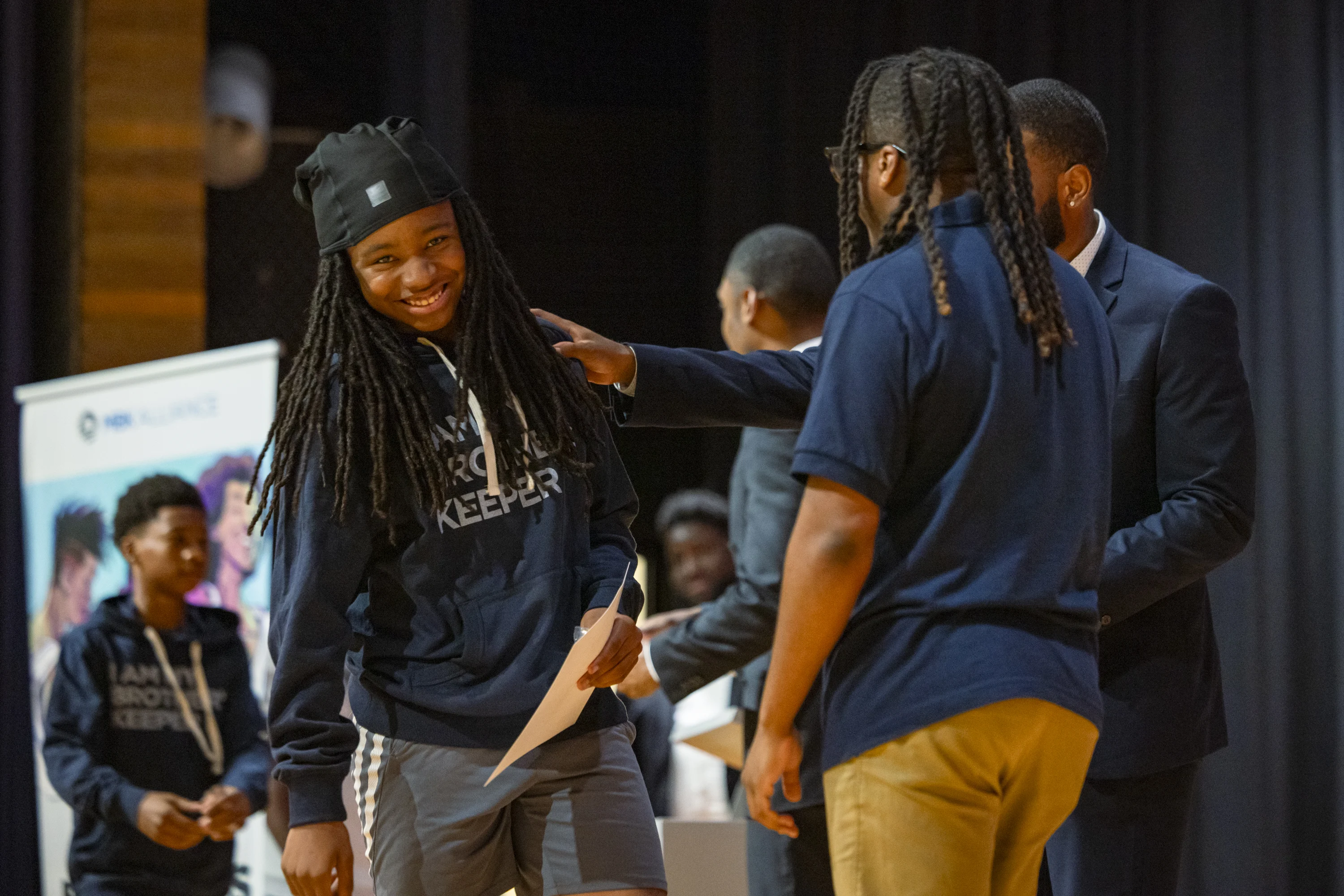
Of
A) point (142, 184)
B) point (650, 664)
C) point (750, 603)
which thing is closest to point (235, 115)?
point (142, 184)

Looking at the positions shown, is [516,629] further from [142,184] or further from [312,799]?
[142,184]

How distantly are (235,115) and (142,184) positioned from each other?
41 centimetres

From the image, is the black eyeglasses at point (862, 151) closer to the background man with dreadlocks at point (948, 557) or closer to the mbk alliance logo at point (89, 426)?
the background man with dreadlocks at point (948, 557)

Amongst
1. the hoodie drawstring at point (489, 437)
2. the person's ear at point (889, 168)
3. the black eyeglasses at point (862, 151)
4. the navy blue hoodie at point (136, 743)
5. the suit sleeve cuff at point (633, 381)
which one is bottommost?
the navy blue hoodie at point (136, 743)

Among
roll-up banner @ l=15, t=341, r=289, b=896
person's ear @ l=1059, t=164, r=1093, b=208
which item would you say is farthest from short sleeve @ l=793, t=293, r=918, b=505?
roll-up banner @ l=15, t=341, r=289, b=896

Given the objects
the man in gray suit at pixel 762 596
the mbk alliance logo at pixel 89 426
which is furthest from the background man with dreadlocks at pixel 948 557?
the mbk alliance logo at pixel 89 426

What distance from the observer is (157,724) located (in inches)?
144

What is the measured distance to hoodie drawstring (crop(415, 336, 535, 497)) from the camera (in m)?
1.87

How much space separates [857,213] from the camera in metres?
1.82

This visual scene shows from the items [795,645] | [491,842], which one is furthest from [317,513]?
[795,645]

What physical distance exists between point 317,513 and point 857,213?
2.46 ft

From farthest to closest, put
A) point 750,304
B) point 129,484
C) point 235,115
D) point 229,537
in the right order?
point 235,115 < point 129,484 < point 229,537 < point 750,304

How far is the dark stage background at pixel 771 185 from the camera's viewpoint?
14.0 feet

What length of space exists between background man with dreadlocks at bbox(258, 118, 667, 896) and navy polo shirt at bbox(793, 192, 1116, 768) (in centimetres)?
37
